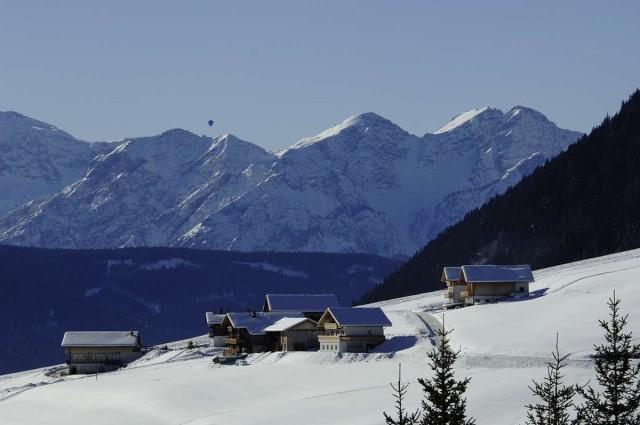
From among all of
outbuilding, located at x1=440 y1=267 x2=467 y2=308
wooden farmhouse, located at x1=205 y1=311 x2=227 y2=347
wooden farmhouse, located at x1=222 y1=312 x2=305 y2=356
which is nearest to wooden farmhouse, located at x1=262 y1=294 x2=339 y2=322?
wooden farmhouse, located at x1=205 y1=311 x2=227 y2=347

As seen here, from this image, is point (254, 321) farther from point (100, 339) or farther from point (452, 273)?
point (452, 273)

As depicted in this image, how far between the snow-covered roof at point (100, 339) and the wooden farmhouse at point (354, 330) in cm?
3556

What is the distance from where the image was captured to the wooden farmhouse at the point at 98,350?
155m

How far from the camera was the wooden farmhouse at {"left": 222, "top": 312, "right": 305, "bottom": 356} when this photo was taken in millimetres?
142375

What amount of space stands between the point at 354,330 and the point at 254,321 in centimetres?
2120

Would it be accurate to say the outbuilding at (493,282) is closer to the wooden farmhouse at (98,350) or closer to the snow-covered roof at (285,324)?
the snow-covered roof at (285,324)

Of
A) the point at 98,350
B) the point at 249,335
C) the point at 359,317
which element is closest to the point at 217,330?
the point at 249,335

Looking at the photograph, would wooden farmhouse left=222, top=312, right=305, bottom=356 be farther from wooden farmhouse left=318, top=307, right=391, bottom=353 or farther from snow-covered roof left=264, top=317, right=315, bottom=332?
wooden farmhouse left=318, top=307, right=391, bottom=353

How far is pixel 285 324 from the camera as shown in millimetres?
139250

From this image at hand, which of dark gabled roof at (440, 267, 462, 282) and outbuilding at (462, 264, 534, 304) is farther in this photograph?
dark gabled roof at (440, 267, 462, 282)

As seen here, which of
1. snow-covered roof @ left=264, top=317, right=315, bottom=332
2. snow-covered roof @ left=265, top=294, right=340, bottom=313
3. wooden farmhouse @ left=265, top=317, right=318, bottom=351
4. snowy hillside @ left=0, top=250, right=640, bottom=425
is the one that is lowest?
snowy hillside @ left=0, top=250, right=640, bottom=425

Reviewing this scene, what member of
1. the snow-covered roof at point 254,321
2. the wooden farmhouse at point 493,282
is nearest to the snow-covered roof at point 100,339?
the snow-covered roof at point 254,321

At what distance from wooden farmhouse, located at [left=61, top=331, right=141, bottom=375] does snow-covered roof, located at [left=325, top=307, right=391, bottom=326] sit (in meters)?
35.4

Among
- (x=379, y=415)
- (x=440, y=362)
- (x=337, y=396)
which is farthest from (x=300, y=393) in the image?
(x=440, y=362)
